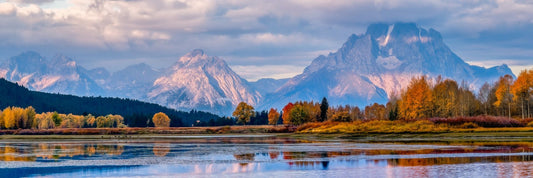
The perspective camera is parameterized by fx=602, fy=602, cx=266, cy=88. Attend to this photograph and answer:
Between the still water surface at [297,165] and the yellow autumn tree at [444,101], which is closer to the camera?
the still water surface at [297,165]

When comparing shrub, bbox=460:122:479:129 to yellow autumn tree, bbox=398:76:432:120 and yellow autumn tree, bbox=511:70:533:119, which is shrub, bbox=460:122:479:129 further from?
yellow autumn tree, bbox=398:76:432:120

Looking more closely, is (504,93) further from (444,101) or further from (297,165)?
(297,165)

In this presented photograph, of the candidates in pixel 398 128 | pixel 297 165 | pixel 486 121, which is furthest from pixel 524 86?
pixel 297 165

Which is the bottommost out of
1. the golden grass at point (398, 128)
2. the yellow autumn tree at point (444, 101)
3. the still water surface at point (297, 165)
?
the still water surface at point (297, 165)

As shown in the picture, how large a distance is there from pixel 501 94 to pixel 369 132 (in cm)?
3619

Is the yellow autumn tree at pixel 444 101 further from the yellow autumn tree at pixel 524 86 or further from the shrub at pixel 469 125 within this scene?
the shrub at pixel 469 125

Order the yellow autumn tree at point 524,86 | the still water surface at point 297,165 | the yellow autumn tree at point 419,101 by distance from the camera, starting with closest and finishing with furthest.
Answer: the still water surface at point 297,165
the yellow autumn tree at point 524,86
the yellow autumn tree at point 419,101

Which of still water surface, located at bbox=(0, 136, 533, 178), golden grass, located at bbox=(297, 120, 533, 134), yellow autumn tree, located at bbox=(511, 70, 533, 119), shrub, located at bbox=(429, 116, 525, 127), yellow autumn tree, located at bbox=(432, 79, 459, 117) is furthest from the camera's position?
yellow autumn tree, located at bbox=(432, 79, 459, 117)

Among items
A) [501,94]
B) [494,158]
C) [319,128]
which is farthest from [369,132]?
[494,158]

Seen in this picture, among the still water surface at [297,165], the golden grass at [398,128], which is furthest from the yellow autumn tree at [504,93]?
the still water surface at [297,165]

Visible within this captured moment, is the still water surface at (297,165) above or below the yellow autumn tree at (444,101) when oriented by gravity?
below

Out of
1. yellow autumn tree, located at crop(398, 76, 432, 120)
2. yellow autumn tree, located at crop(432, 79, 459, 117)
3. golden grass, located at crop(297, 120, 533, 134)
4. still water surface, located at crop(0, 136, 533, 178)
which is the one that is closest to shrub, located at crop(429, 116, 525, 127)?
golden grass, located at crop(297, 120, 533, 134)

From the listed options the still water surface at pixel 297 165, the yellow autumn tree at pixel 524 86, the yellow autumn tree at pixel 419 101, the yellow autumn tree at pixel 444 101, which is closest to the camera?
the still water surface at pixel 297 165

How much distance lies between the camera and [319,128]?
135750mm
